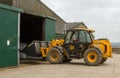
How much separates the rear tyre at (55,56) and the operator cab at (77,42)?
58 cm

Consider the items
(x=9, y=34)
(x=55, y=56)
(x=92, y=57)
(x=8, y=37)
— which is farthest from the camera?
(x=55, y=56)

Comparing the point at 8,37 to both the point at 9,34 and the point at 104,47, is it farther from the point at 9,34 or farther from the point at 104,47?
the point at 104,47

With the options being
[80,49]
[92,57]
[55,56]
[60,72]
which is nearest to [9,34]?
[55,56]

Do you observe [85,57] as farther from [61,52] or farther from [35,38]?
[35,38]

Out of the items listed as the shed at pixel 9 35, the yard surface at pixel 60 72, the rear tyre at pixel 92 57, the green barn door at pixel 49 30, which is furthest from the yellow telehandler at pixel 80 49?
the shed at pixel 9 35

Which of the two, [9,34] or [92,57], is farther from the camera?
[92,57]

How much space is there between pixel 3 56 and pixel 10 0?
283 inches

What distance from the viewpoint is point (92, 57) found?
18.6 meters

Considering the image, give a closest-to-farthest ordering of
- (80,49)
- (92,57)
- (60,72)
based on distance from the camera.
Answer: (60,72) < (92,57) < (80,49)

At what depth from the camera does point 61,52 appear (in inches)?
777

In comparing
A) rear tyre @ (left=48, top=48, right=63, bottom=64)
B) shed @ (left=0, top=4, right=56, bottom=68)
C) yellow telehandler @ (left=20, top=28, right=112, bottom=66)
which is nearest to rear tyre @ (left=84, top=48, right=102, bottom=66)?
yellow telehandler @ (left=20, top=28, right=112, bottom=66)

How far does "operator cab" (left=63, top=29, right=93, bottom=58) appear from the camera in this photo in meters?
19.2

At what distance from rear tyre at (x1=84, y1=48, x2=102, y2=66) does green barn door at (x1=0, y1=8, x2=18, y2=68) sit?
4189mm

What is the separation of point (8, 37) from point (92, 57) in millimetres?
5126
